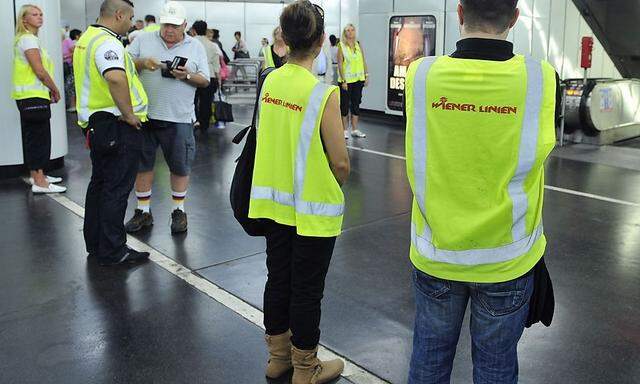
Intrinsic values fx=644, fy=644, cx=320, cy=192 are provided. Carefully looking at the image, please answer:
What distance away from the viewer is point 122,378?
3.16m

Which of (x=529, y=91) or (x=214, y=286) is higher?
(x=529, y=91)

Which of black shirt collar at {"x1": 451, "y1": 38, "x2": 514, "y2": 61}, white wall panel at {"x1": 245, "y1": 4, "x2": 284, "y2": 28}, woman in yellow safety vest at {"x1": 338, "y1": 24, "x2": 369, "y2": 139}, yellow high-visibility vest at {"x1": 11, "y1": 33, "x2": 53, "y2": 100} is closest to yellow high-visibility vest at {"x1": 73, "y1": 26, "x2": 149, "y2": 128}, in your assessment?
yellow high-visibility vest at {"x1": 11, "y1": 33, "x2": 53, "y2": 100}

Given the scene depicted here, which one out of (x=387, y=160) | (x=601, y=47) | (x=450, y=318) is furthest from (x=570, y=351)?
(x=601, y=47)

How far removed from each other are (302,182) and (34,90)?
4.55 m

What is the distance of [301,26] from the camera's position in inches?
108

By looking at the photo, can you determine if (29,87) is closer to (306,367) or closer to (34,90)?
(34,90)

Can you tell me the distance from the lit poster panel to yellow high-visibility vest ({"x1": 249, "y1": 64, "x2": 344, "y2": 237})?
9551 millimetres

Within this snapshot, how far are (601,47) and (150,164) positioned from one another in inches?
449

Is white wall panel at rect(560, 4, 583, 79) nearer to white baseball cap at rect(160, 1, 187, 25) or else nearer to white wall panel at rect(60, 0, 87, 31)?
white baseball cap at rect(160, 1, 187, 25)

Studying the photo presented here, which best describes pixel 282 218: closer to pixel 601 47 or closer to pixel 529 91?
pixel 529 91

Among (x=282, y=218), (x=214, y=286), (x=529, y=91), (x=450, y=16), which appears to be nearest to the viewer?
(x=529, y=91)

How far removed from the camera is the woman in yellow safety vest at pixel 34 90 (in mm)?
6160

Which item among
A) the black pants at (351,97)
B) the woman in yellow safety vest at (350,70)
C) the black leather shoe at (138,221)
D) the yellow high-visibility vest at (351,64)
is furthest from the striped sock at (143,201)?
the yellow high-visibility vest at (351,64)

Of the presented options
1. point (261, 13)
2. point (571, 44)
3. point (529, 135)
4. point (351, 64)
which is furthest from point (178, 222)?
point (261, 13)
